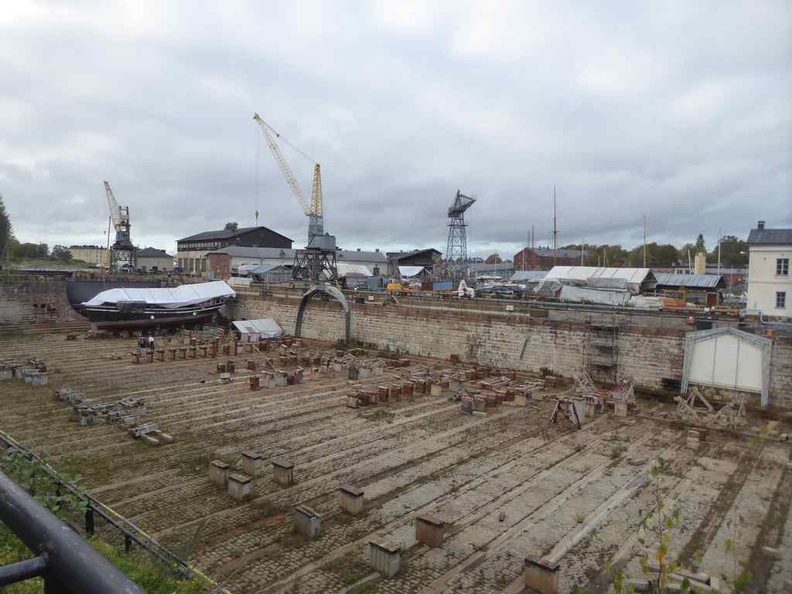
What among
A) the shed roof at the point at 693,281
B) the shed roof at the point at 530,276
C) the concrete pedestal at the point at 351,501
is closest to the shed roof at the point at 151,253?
the shed roof at the point at 530,276

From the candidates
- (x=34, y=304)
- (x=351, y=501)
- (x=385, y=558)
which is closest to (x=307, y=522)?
(x=351, y=501)

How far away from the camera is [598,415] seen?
1661 cm

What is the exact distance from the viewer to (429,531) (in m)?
8.26

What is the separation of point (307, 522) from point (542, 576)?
12.0 feet

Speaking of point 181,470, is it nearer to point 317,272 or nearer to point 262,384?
point 262,384

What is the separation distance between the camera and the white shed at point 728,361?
17156 mm

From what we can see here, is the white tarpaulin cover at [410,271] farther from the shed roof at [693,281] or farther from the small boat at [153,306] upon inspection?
the small boat at [153,306]

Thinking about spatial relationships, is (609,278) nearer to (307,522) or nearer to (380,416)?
(380,416)

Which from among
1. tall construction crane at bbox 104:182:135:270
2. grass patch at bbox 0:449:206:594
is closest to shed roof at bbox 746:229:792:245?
grass patch at bbox 0:449:206:594

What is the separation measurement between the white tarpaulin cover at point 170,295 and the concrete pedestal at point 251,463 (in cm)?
2415

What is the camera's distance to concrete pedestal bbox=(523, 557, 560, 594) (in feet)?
23.4

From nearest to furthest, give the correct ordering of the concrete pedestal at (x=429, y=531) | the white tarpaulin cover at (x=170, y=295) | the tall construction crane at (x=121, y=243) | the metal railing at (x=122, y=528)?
the metal railing at (x=122, y=528) → the concrete pedestal at (x=429, y=531) → the white tarpaulin cover at (x=170, y=295) → the tall construction crane at (x=121, y=243)

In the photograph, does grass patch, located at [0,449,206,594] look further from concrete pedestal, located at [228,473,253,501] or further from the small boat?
the small boat

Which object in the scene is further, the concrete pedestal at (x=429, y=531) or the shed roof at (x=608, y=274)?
the shed roof at (x=608, y=274)
